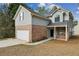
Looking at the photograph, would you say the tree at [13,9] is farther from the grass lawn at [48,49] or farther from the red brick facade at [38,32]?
the grass lawn at [48,49]

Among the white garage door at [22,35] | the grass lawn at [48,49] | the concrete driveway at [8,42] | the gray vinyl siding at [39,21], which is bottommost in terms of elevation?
the grass lawn at [48,49]

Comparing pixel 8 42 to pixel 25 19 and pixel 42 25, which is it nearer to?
pixel 25 19

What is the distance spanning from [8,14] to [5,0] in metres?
0.29

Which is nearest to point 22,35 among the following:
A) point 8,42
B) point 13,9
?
point 8,42

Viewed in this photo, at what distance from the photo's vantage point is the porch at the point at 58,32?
136 inches

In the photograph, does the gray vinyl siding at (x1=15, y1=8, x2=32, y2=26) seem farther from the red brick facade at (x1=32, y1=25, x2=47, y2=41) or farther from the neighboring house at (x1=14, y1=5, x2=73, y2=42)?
the red brick facade at (x1=32, y1=25, x2=47, y2=41)

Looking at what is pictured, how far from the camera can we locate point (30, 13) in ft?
11.1

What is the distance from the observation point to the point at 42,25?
3518 millimetres

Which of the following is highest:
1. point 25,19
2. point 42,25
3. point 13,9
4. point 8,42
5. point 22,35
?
point 13,9

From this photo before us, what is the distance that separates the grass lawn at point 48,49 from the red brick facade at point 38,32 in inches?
6.6

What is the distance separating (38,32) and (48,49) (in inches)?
15.9

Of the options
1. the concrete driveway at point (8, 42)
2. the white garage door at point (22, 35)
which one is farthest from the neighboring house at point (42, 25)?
the concrete driveway at point (8, 42)

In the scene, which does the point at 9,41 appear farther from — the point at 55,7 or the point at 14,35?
the point at 55,7

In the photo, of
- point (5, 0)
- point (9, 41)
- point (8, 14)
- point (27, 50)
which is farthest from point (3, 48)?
point (5, 0)
